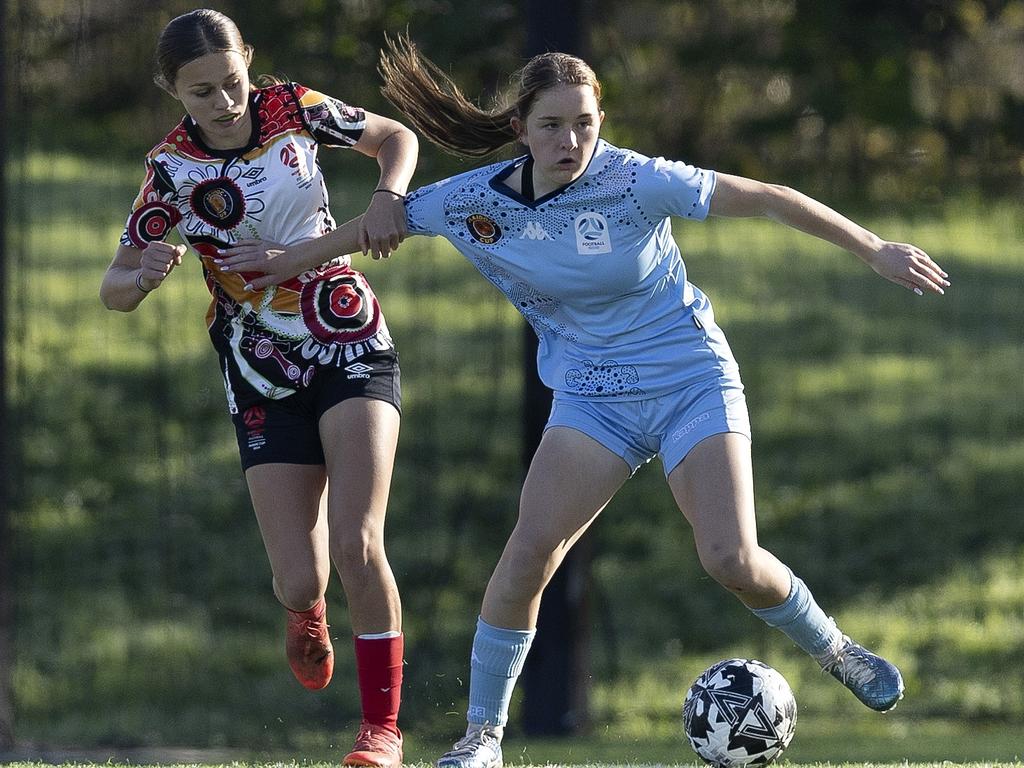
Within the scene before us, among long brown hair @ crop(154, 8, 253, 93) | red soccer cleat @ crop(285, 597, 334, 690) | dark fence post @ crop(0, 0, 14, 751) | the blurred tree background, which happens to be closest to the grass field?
the blurred tree background

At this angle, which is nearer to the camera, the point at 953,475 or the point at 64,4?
the point at 64,4

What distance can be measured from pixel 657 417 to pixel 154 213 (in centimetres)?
154

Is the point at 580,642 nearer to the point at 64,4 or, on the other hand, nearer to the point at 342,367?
the point at 342,367

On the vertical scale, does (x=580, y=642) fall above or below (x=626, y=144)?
below

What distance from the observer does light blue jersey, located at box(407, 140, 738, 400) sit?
172 inches

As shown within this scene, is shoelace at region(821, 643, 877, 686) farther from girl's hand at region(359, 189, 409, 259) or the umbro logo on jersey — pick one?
girl's hand at region(359, 189, 409, 259)

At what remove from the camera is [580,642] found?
713 cm

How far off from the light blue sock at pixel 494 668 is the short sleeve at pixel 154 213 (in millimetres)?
1425

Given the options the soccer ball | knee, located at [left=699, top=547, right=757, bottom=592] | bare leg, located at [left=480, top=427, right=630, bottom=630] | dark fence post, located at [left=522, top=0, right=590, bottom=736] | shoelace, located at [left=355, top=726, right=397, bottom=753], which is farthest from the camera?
dark fence post, located at [left=522, top=0, right=590, bottom=736]

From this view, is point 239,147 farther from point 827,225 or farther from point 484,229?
point 827,225

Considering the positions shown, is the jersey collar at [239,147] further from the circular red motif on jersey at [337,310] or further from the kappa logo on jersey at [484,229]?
the kappa logo on jersey at [484,229]

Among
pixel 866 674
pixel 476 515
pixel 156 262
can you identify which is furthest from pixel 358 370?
pixel 476 515

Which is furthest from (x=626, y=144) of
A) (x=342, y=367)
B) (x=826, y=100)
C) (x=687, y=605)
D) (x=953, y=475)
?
(x=342, y=367)

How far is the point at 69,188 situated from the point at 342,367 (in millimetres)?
4306
